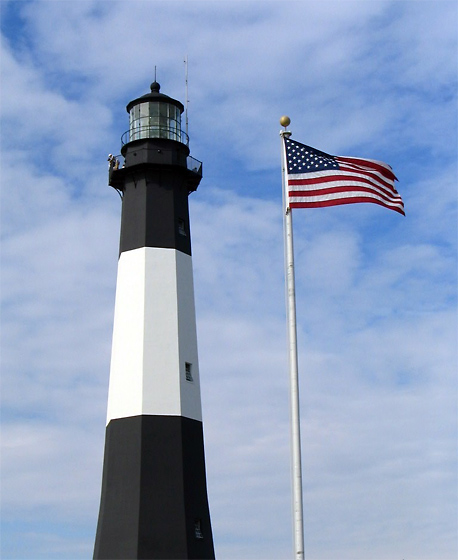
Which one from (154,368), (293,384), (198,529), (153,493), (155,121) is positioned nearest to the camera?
(293,384)

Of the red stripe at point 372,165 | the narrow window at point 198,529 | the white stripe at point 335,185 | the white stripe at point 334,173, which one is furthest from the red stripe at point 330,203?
the narrow window at point 198,529

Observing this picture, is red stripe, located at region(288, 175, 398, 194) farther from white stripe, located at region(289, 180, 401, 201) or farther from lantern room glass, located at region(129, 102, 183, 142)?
lantern room glass, located at region(129, 102, 183, 142)

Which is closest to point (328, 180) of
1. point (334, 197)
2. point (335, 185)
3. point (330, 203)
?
point (335, 185)

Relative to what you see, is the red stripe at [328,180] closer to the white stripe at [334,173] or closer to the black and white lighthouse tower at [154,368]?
the white stripe at [334,173]

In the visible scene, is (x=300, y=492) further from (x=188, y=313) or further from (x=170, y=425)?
(x=188, y=313)

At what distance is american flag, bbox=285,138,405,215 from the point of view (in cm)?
2370

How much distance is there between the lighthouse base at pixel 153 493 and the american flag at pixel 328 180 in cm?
1135

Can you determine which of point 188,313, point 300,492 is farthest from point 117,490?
point 300,492

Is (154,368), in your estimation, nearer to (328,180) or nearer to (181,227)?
(181,227)

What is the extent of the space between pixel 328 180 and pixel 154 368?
36.8ft

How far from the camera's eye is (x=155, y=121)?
118ft

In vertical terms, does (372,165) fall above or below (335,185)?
above

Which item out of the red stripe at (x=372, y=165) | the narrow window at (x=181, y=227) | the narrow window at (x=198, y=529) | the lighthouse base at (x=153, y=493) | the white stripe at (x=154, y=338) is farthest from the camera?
the narrow window at (x=181, y=227)

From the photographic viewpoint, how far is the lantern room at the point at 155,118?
3592cm
